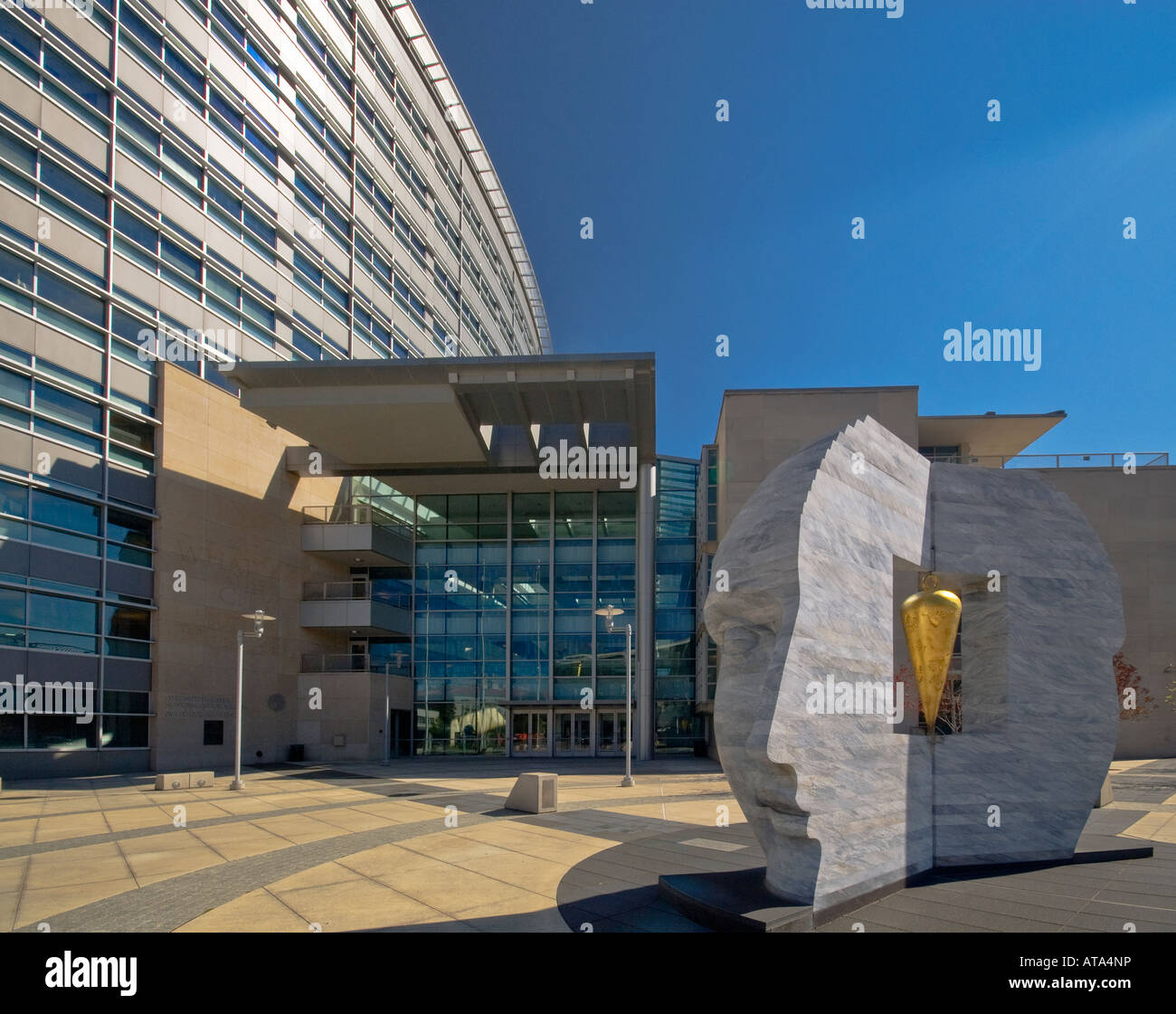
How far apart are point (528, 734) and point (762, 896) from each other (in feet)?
108

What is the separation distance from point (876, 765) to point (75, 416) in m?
25.7

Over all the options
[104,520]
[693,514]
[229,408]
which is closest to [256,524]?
[229,408]

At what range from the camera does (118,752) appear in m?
26.8

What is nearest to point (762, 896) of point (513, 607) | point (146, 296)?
point (146, 296)

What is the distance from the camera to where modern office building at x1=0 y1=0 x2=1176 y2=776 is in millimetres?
25531

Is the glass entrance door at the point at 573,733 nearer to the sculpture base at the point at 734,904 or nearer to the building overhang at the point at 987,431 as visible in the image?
the building overhang at the point at 987,431

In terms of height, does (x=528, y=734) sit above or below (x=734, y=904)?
below

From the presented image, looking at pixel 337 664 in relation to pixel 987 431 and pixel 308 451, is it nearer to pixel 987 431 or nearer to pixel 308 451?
pixel 308 451

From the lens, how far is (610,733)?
4050 centimetres

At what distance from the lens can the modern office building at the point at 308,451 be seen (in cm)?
→ 2553

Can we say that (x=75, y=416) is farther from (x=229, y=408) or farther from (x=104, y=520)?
(x=229, y=408)

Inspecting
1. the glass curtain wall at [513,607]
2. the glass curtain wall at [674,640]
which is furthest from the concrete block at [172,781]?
the glass curtain wall at [674,640]

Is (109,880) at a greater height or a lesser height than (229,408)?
lesser

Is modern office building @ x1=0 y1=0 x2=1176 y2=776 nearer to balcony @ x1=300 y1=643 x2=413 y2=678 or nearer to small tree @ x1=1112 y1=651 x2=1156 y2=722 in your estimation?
balcony @ x1=300 y1=643 x2=413 y2=678
